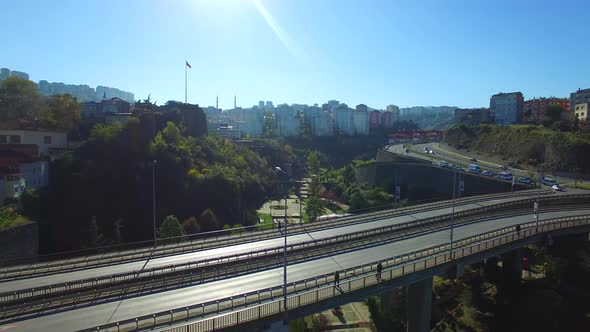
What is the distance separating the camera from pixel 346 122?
7259 inches

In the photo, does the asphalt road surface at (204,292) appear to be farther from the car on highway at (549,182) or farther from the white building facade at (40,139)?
the white building facade at (40,139)

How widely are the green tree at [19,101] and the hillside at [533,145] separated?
8641 cm

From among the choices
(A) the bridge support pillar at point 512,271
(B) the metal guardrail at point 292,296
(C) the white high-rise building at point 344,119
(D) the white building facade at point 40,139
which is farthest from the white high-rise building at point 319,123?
(B) the metal guardrail at point 292,296

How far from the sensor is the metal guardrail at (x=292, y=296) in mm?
16984

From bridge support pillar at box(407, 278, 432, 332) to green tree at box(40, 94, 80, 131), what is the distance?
184ft

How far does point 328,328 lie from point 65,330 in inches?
887

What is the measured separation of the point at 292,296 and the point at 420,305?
10721mm

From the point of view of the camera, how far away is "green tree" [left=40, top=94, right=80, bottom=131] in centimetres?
6131

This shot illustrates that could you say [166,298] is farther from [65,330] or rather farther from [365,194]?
[365,194]

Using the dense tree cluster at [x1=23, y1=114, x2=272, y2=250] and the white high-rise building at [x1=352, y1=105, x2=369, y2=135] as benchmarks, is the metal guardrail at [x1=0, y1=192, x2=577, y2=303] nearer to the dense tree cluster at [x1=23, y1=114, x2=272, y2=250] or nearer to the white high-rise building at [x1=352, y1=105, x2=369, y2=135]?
the dense tree cluster at [x1=23, y1=114, x2=272, y2=250]

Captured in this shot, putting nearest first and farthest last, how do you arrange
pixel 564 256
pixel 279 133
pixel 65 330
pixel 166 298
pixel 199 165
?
pixel 65 330
pixel 166 298
pixel 564 256
pixel 199 165
pixel 279 133

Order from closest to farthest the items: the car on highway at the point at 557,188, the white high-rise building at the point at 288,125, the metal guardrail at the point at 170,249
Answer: the metal guardrail at the point at 170,249 < the car on highway at the point at 557,188 < the white high-rise building at the point at 288,125

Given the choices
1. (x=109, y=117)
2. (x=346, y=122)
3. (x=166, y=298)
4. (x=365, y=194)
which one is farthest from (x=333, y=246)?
(x=346, y=122)

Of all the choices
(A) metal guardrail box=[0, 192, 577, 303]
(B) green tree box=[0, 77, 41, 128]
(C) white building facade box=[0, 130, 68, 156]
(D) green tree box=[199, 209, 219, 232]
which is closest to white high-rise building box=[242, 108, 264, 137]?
(B) green tree box=[0, 77, 41, 128]
